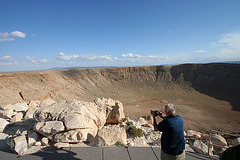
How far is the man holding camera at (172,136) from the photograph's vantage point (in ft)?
8.25

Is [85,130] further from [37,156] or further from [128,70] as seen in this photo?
[128,70]

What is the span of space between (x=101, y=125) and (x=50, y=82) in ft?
97.5

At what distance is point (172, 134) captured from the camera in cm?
254

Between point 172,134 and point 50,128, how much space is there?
439 centimetres

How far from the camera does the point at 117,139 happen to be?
4734 mm

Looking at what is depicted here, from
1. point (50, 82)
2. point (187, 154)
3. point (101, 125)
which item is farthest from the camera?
→ point (50, 82)

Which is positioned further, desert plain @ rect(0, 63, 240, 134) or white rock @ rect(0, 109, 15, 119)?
desert plain @ rect(0, 63, 240, 134)

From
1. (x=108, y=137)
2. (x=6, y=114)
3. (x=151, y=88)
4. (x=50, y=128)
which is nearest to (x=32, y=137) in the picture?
(x=50, y=128)

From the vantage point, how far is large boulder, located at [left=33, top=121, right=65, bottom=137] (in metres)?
4.67

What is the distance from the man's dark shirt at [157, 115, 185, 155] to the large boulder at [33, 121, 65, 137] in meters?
3.87

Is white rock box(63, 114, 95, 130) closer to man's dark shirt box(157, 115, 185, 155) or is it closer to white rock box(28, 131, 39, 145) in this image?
white rock box(28, 131, 39, 145)

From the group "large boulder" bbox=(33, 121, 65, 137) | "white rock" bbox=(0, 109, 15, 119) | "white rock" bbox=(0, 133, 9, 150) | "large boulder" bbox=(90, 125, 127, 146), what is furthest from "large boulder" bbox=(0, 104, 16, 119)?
"large boulder" bbox=(90, 125, 127, 146)

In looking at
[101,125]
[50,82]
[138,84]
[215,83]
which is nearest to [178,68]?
[215,83]

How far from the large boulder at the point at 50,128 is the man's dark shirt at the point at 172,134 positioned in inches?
152
